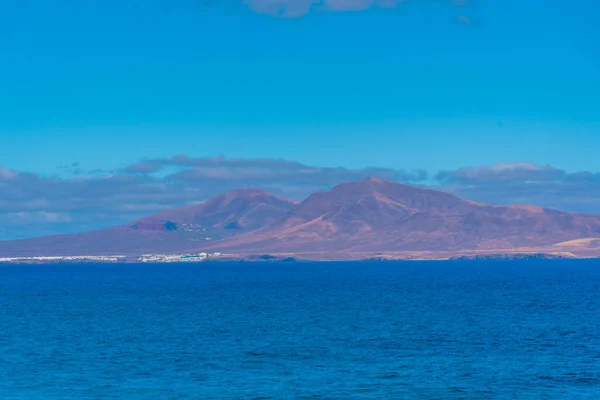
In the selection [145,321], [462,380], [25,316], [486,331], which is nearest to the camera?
[462,380]

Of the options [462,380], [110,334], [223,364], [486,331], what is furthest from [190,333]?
[462,380]

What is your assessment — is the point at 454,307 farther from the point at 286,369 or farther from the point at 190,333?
the point at 286,369

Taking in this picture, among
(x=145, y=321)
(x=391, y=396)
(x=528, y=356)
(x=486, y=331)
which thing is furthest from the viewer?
(x=145, y=321)

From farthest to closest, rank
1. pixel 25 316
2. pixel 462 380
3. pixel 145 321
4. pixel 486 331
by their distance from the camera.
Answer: pixel 25 316
pixel 145 321
pixel 486 331
pixel 462 380

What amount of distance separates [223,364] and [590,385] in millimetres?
26224

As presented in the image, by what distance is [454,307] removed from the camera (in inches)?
4459

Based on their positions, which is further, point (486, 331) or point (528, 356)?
point (486, 331)

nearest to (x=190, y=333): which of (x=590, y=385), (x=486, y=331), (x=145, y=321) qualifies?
(x=145, y=321)

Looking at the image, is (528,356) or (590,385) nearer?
(590,385)

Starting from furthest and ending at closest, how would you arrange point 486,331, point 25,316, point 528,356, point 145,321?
point 25,316, point 145,321, point 486,331, point 528,356

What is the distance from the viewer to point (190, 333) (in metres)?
84.0

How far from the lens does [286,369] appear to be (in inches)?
2379

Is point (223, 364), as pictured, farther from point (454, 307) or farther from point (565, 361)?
point (454, 307)

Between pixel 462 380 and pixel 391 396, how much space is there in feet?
22.0
